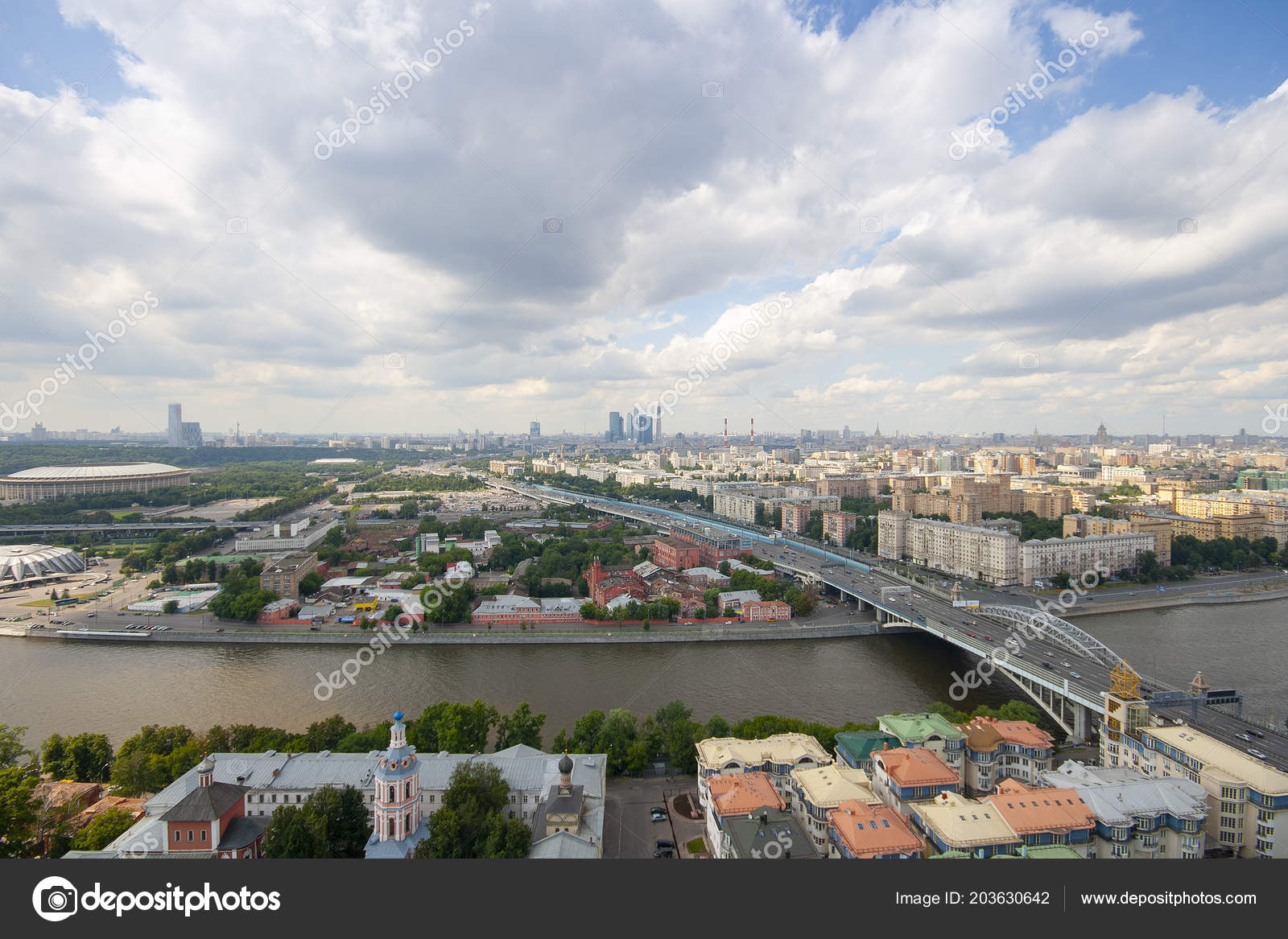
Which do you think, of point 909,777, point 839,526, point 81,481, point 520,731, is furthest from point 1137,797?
point 81,481

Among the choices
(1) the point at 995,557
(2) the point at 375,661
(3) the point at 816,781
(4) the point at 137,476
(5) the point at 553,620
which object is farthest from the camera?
(4) the point at 137,476

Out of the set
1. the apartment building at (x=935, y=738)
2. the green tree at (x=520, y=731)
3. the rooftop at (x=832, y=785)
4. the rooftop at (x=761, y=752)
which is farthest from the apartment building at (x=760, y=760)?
the green tree at (x=520, y=731)

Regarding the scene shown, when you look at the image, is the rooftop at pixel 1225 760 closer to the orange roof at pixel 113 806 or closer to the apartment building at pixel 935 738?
the apartment building at pixel 935 738

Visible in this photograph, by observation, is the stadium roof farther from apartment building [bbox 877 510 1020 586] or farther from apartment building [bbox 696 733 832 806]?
apartment building [bbox 696 733 832 806]
